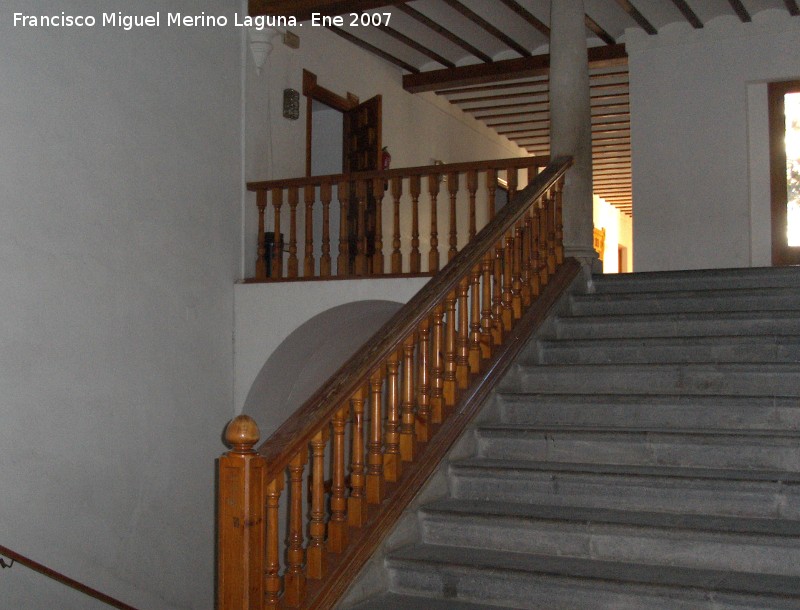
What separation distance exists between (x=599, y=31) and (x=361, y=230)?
346cm

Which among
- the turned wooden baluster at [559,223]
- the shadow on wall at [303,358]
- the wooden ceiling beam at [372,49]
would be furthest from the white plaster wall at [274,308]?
the wooden ceiling beam at [372,49]

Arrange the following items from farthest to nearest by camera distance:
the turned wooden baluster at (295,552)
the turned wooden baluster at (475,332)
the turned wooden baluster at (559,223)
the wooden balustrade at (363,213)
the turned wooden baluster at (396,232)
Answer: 1. the turned wooden baluster at (396,232)
2. the wooden balustrade at (363,213)
3. the turned wooden baluster at (559,223)
4. the turned wooden baluster at (475,332)
5. the turned wooden baluster at (295,552)

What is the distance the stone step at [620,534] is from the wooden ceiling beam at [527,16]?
5443mm

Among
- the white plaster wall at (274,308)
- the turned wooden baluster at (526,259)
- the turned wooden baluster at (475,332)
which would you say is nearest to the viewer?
the turned wooden baluster at (475,332)

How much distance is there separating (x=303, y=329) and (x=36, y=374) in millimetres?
2257

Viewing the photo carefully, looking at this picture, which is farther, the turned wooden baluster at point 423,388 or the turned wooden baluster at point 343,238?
the turned wooden baluster at point 343,238

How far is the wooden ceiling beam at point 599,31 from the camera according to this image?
348 inches

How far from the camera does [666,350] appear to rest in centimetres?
495

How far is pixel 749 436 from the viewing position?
400cm

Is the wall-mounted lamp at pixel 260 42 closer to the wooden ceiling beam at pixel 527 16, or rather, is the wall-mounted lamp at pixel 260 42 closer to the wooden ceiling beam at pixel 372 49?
the wooden ceiling beam at pixel 372 49

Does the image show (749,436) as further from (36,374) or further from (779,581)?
(36,374)

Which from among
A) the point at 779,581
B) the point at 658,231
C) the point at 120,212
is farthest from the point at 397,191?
the point at 779,581

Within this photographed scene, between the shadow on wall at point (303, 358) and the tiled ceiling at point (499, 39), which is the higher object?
the tiled ceiling at point (499, 39)

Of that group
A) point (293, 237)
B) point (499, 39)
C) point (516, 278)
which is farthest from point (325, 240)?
point (499, 39)
